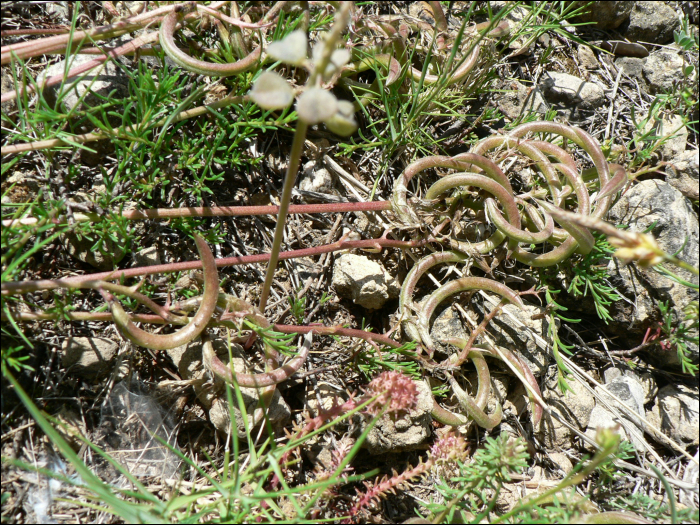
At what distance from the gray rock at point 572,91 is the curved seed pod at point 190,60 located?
1962 mm

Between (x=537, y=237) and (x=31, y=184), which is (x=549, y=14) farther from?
(x=31, y=184)

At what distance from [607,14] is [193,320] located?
335 centimetres

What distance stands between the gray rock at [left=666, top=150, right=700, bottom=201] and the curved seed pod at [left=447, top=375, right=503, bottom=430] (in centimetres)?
187

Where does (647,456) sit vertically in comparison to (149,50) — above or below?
below

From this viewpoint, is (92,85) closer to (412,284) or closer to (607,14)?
(412,284)

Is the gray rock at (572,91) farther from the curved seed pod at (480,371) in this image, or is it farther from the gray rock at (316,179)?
the curved seed pod at (480,371)

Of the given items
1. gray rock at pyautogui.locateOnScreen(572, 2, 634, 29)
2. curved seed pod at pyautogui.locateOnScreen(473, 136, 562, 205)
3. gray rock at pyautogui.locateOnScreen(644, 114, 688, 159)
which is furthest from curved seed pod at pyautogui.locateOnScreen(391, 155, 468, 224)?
gray rock at pyautogui.locateOnScreen(572, 2, 634, 29)

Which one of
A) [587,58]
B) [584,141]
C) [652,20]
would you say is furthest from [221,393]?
[652,20]

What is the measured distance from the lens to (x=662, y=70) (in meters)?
3.30

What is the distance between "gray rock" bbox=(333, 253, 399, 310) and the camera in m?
2.57

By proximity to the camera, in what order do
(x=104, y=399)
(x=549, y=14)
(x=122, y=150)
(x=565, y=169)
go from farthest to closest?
(x=549, y=14), (x=565, y=169), (x=122, y=150), (x=104, y=399)

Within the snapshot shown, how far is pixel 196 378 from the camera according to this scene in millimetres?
2326

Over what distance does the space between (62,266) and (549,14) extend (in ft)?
9.88

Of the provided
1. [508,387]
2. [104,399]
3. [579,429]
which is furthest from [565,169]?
[104,399]
